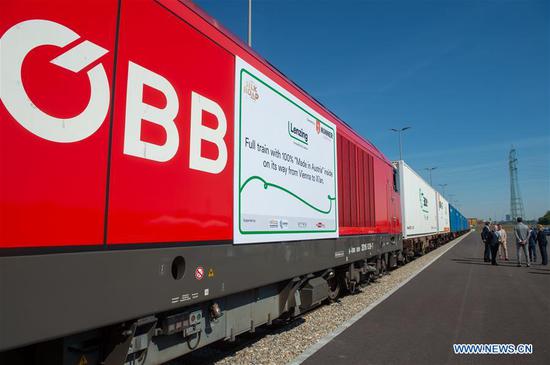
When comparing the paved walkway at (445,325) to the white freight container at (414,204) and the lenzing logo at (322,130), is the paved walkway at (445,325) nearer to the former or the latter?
the lenzing logo at (322,130)

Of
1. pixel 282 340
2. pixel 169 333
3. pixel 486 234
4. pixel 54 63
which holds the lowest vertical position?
pixel 282 340

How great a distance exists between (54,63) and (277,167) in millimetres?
2786

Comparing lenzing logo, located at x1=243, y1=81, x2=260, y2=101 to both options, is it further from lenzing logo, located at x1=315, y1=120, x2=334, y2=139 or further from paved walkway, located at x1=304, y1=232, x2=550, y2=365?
paved walkway, located at x1=304, y1=232, x2=550, y2=365

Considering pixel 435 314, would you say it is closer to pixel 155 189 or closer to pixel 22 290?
pixel 155 189

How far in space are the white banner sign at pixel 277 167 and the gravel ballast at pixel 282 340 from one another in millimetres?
1420

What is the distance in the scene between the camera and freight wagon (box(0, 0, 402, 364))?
188cm

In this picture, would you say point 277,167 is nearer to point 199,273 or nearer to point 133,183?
point 199,273

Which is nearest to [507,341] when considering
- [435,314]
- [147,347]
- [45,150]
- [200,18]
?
[435,314]

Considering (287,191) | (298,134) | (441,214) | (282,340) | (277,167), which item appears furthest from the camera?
(441,214)

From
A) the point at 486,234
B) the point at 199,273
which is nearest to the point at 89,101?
the point at 199,273

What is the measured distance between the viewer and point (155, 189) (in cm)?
262

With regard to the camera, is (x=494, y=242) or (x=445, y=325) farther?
(x=494, y=242)

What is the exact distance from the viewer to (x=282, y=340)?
5383 millimetres

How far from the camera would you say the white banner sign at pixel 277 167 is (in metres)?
3.82
